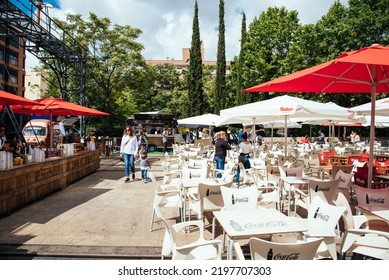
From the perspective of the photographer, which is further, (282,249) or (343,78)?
(343,78)

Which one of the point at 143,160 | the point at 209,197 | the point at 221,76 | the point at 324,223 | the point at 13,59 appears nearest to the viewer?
the point at 324,223

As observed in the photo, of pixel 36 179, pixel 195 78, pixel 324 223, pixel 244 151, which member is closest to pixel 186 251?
pixel 324 223

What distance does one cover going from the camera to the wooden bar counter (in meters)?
5.54

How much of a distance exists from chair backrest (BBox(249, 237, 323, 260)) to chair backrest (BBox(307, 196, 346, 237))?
0.93 m

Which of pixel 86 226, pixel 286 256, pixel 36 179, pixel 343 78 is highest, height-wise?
pixel 343 78

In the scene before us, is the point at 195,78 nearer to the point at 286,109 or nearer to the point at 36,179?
the point at 286,109

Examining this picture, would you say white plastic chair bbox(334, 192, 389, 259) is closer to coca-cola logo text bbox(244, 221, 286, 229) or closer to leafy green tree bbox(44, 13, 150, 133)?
coca-cola logo text bbox(244, 221, 286, 229)

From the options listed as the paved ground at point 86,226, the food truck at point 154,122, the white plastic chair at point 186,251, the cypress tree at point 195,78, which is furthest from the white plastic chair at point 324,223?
the cypress tree at point 195,78

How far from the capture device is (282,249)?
7.16ft

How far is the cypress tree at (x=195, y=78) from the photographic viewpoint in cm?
3409

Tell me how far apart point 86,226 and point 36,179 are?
8.27 ft

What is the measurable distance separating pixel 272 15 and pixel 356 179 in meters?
28.0

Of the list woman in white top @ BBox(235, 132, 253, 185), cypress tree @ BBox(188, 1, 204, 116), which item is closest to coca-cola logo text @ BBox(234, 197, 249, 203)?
woman in white top @ BBox(235, 132, 253, 185)
